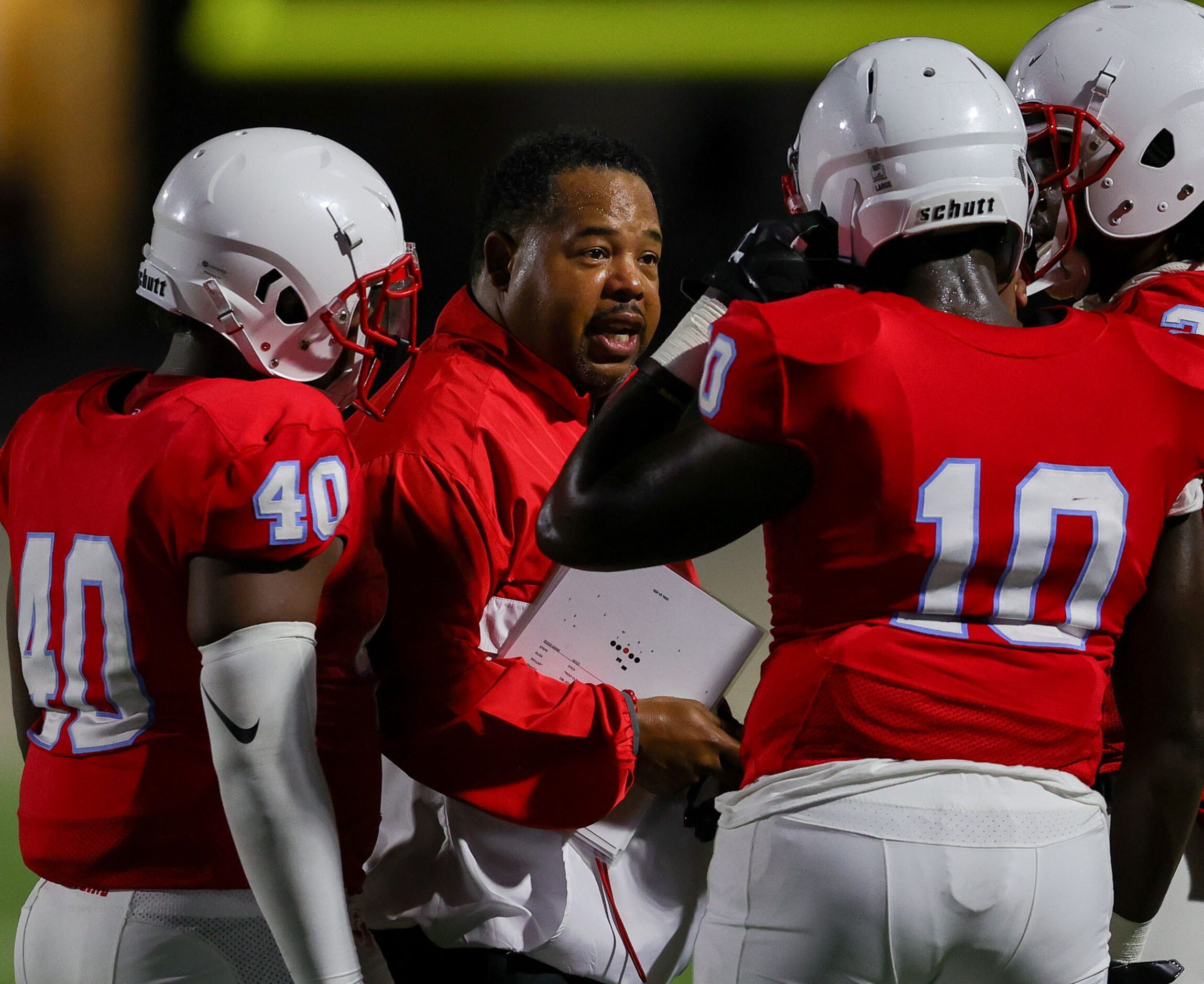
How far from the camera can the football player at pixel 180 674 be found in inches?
54.7

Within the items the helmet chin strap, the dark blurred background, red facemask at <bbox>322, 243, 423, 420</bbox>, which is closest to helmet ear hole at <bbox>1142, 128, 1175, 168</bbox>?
the helmet chin strap

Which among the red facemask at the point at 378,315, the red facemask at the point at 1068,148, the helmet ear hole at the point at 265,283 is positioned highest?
the red facemask at the point at 1068,148

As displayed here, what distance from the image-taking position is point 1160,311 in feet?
5.81

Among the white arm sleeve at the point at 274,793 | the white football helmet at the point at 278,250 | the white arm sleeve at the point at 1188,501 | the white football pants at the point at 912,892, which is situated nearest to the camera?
the white football pants at the point at 912,892

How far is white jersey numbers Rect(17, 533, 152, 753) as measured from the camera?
143 centimetres

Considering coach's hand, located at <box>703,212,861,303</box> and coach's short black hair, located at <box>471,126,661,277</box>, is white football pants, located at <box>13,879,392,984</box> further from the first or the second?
coach's short black hair, located at <box>471,126,661,277</box>

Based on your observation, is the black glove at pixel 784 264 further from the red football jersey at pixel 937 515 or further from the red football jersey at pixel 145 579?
the red football jersey at pixel 145 579

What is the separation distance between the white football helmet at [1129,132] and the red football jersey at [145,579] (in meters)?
1.15

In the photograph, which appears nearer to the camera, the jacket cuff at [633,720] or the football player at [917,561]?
the football player at [917,561]

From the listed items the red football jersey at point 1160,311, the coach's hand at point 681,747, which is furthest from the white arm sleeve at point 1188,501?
the coach's hand at point 681,747

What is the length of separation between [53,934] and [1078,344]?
123cm

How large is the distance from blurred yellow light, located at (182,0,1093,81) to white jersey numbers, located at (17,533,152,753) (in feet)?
16.7

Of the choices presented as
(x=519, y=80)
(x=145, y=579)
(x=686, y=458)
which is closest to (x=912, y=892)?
(x=686, y=458)

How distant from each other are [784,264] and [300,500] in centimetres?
57
